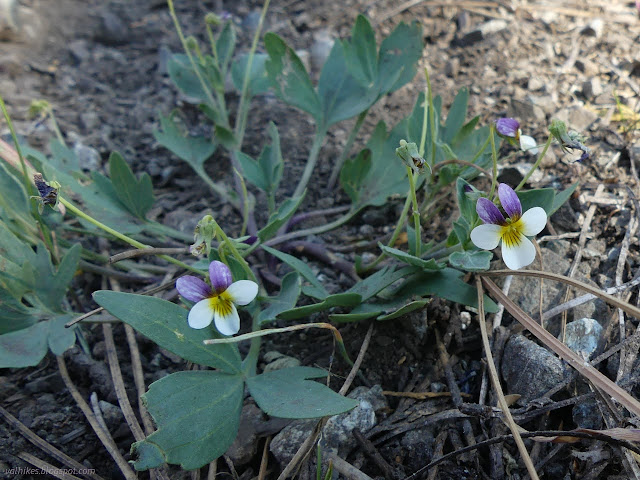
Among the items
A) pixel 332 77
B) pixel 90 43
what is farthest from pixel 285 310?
pixel 90 43

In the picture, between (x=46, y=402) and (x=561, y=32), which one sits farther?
(x=561, y=32)

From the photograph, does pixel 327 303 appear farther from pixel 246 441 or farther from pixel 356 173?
pixel 356 173

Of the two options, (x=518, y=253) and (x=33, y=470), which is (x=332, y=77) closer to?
(x=518, y=253)

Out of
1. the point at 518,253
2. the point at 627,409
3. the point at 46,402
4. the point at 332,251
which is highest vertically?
the point at 518,253

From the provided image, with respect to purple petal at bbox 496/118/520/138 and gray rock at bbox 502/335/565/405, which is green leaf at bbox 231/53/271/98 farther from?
gray rock at bbox 502/335/565/405

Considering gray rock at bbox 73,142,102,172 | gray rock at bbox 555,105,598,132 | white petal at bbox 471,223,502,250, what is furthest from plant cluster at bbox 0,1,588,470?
gray rock at bbox 555,105,598,132

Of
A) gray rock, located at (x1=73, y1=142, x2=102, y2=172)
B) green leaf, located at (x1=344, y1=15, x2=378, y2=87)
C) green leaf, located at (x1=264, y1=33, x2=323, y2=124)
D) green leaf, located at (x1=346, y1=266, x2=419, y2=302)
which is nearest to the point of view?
green leaf, located at (x1=346, y1=266, x2=419, y2=302)

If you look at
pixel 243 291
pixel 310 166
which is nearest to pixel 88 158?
pixel 310 166
